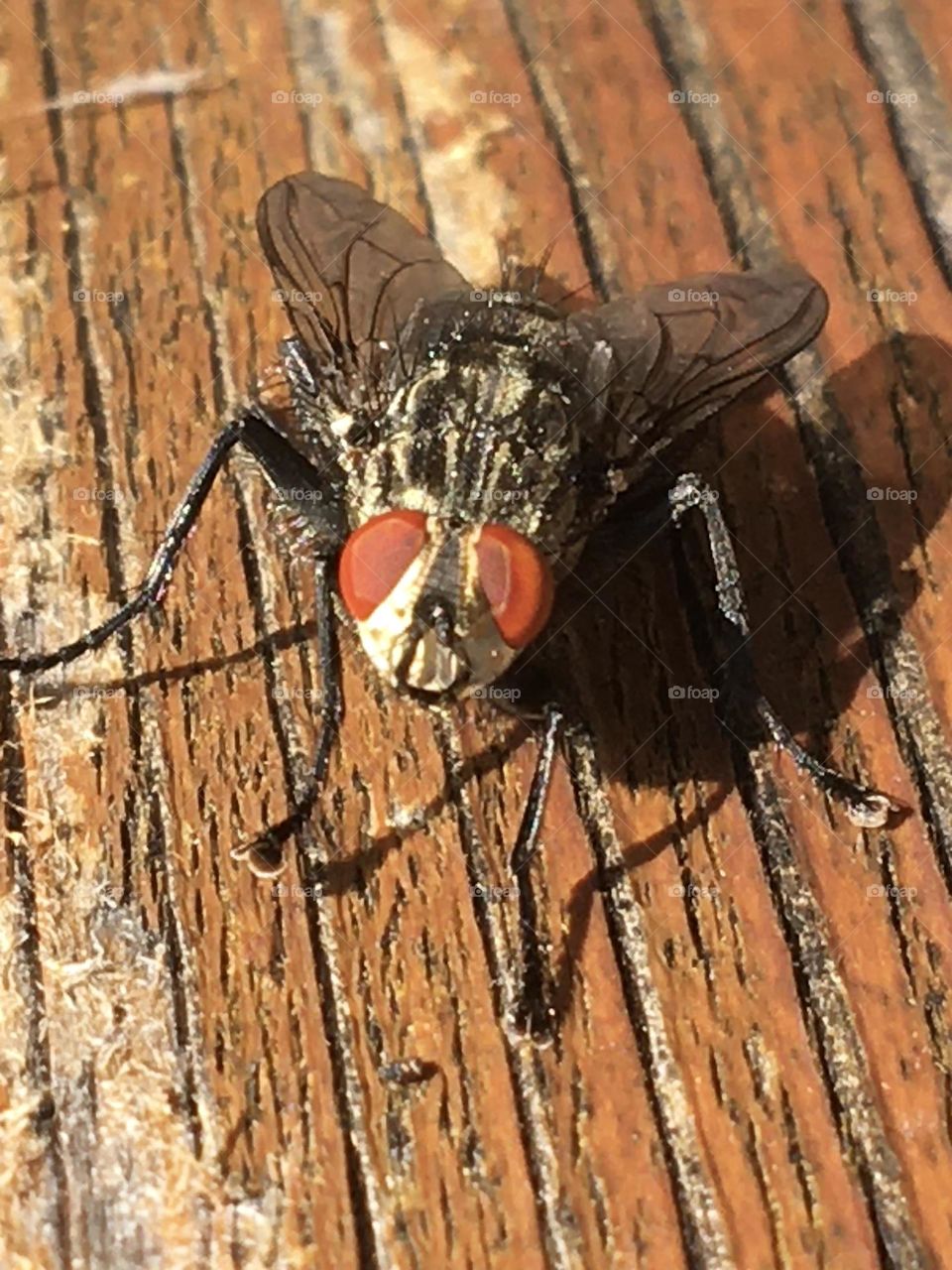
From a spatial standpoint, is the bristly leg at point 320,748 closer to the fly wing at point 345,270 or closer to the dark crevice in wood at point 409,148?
the fly wing at point 345,270
